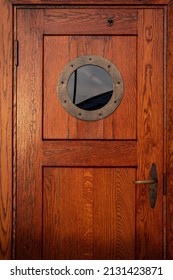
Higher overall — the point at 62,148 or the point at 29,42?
the point at 29,42

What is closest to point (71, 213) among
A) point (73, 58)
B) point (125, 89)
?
point (125, 89)

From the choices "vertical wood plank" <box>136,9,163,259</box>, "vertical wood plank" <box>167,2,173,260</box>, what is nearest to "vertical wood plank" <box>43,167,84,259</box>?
"vertical wood plank" <box>136,9,163,259</box>

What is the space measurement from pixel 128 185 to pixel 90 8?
98 centimetres

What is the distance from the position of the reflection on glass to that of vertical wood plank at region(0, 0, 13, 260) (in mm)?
340

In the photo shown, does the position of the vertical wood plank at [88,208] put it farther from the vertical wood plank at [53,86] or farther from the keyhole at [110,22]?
the keyhole at [110,22]

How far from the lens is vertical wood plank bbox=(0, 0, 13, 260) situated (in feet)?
6.35

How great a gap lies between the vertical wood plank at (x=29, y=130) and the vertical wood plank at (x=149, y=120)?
545mm

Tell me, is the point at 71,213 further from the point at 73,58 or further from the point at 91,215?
the point at 73,58

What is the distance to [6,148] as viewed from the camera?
1.95 m

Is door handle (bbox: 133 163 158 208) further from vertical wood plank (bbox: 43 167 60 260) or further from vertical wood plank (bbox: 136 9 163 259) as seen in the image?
vertical wood plank (bbox: 43 167 60 260)

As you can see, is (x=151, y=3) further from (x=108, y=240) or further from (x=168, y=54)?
(x=108, y=240)

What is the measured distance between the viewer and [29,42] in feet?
6.42

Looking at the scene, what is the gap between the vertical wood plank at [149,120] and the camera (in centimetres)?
194
